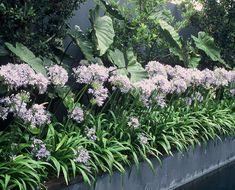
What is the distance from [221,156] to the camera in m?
6.45

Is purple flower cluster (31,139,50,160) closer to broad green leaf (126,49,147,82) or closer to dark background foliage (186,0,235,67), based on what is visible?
broad green leaf (126,49,147,82)

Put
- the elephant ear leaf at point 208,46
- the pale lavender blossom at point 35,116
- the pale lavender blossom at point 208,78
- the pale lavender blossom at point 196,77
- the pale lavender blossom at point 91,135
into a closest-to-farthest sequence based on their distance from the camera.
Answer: the pale lavender blossom at point 35,116
the pale lavender blossom at point 91,135
the pale lavender blossom at point 196,77
the pale lavender blossom at point 208,78
the elephant ear leaf at point 208,46

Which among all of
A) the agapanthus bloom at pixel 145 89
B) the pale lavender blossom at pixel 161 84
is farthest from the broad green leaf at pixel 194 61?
the agapanthus bloom at pixel 145 89

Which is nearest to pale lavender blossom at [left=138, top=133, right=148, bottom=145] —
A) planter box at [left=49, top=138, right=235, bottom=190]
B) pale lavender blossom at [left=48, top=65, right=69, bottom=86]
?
planter box at [left=49, top=138, right=235, bottom=190]

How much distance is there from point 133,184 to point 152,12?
A: 289 cm

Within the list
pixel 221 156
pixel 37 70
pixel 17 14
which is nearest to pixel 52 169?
pixel 37 70

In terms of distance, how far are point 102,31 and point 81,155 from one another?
179 cm

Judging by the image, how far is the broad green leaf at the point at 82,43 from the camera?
5066 millimetres

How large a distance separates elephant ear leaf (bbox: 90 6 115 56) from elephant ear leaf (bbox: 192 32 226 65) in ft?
9.34

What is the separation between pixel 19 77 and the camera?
3.41m

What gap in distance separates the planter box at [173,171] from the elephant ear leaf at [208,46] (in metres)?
1.71

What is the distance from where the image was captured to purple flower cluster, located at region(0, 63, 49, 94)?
3.31 metres

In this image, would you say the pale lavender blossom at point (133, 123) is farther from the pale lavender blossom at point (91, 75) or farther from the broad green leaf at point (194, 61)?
the broad green leaf at point (194, 61)

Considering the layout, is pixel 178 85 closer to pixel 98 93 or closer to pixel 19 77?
pixel 98 93
